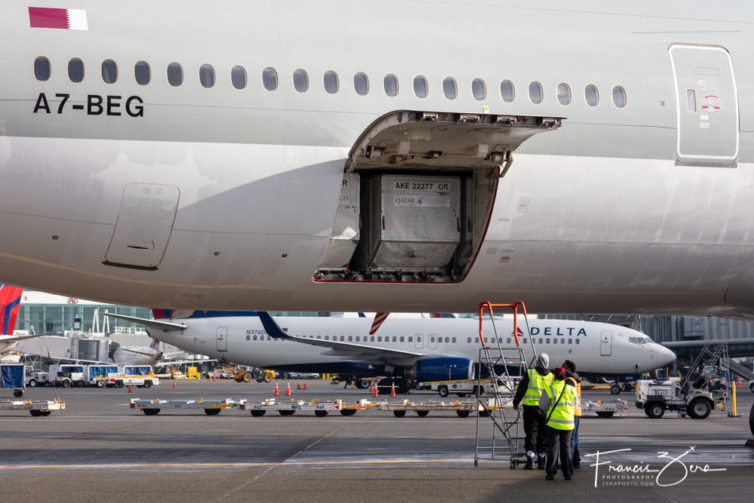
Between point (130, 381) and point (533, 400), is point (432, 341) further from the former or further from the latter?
point (533, 400)

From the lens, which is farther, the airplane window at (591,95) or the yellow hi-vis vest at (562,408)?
the yellow hi-vis vest at (562,408)

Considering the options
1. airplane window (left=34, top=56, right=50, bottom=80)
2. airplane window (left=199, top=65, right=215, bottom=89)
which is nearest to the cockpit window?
airplane window (left=199, top=65, right=215, bottom=89)

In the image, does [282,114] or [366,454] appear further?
[366,454]

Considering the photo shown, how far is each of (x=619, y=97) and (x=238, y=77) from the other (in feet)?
15.3

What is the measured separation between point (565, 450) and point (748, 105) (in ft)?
16.6

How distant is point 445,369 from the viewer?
136ft

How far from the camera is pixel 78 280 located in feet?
32.8

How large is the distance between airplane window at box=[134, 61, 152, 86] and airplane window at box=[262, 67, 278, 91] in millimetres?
1245

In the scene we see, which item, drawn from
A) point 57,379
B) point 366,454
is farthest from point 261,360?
point 366,454

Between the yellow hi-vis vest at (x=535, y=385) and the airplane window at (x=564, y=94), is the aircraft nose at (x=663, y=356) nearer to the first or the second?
the yellow hi-vis vest at (x=535, y=385)

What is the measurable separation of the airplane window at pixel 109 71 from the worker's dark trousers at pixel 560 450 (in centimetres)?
714

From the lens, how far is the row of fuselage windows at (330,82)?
30.4 feet

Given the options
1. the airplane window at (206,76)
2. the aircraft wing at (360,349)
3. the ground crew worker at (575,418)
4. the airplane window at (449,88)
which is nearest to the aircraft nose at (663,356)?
the aircraft wing at (360,349)

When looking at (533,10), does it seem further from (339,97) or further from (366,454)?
(366,454)
